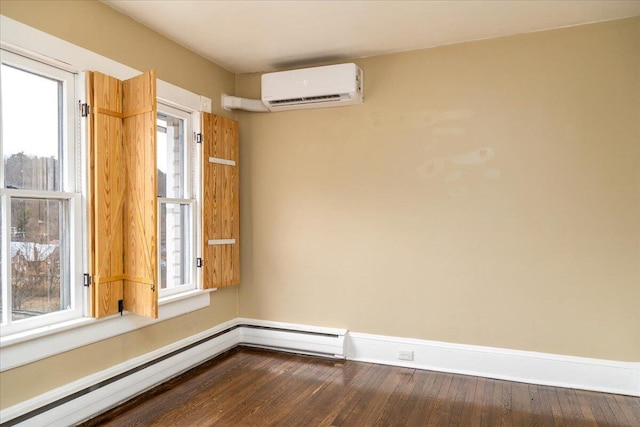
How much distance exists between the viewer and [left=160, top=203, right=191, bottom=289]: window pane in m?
3.62

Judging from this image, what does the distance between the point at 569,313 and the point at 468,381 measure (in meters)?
0.97

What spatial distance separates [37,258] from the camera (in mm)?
2598

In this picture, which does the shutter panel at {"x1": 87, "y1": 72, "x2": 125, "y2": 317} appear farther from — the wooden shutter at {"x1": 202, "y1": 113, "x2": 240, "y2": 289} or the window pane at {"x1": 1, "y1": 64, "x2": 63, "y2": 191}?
the wooden shutter at {"x1": 202, "y1": 113, "x2": 240, "y2": 289}

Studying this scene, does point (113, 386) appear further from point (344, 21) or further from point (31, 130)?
point (344, 21)

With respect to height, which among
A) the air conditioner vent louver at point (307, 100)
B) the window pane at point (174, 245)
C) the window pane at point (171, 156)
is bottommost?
the window pane at point (174, 245)

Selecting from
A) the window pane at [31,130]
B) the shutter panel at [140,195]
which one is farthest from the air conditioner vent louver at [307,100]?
the window pane at [31,130]

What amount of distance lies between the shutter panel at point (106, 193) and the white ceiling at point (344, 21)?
72cm

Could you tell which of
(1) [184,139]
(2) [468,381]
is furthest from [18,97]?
(2) [468,381]

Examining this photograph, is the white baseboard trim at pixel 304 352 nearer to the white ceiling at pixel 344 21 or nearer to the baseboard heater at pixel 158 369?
the baseboard heater at pixel 158 369

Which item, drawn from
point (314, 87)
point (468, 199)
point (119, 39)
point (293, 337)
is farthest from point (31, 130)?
point (468, 199)

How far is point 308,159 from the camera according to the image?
4.19 meters

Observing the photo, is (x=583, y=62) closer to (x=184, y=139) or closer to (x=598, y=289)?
(x=598, y=289)

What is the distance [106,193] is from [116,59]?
1009 millimetres

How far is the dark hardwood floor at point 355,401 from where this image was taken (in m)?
2.82
